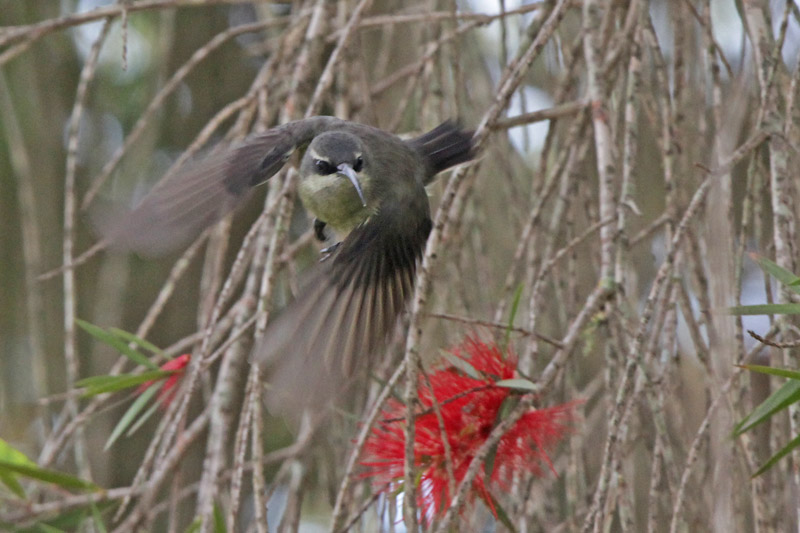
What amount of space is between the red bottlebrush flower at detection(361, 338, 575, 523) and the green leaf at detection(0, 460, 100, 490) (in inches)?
18.4

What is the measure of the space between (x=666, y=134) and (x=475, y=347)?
517 millimetres

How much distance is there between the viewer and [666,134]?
1.69m

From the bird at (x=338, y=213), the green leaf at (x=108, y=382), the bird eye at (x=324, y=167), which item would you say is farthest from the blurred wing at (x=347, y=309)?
the green leaf at (x=108, y=382)

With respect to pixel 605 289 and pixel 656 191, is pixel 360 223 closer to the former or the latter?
pixel 605 289

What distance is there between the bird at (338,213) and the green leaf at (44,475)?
14.3 inches

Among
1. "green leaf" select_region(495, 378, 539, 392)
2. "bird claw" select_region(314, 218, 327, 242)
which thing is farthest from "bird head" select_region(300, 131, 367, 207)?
"green leaf" select_region(495, 378, 539, 392)

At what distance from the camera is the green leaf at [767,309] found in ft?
3.76

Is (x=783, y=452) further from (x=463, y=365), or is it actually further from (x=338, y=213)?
(x=338, y=213)

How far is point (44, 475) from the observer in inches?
59.9

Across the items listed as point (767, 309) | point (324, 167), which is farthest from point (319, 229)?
point (767, 309)

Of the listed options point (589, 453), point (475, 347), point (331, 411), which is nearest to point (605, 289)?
point (475, 347)

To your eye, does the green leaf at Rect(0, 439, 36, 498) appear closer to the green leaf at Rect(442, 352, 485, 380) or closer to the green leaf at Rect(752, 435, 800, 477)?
the green leaf at Rect(442, 352, 485, 380)

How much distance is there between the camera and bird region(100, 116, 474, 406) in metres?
1.67

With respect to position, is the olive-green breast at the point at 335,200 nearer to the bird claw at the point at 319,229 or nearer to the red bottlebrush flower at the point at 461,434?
the bird claw at the point at 319,229
